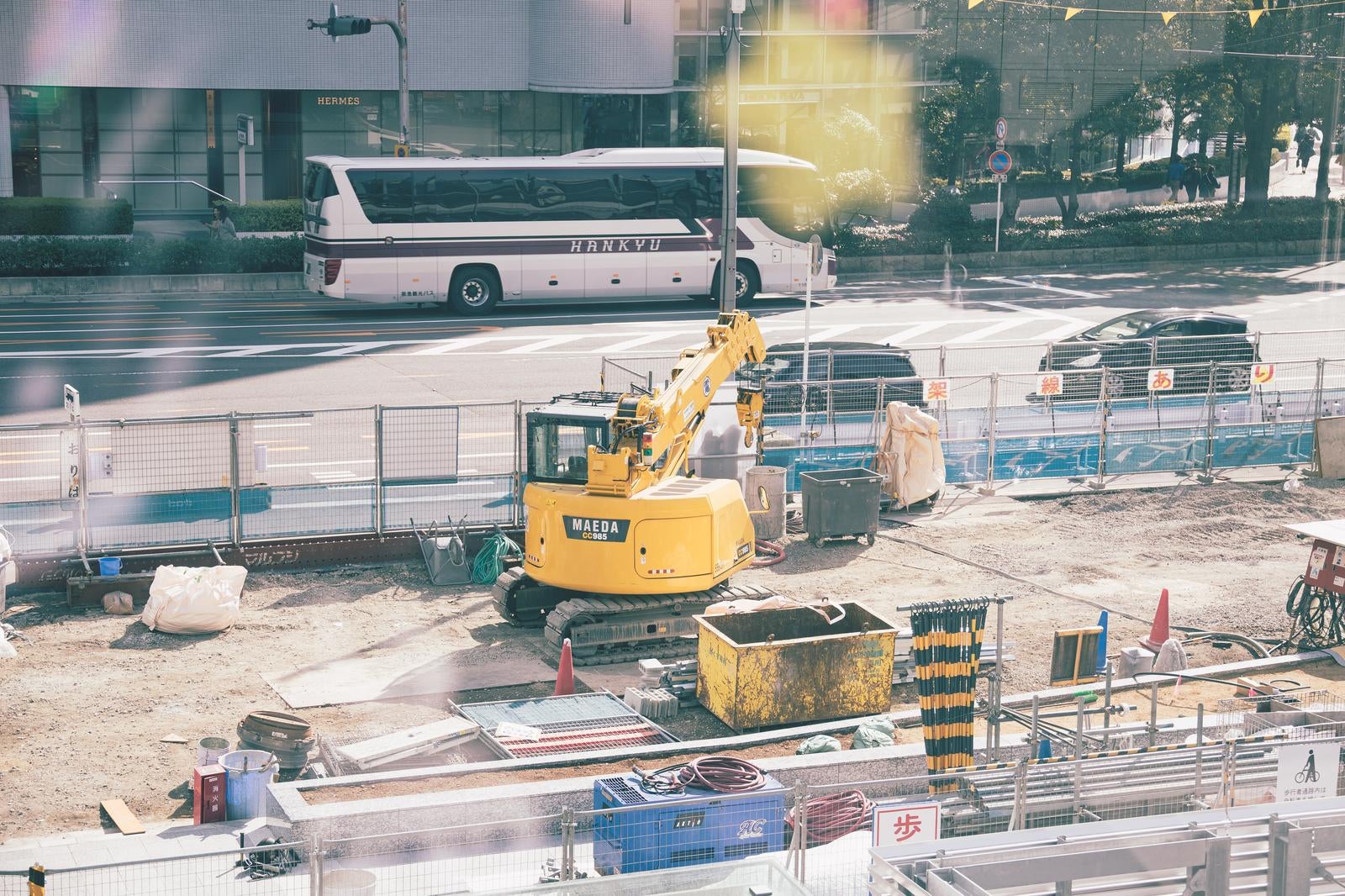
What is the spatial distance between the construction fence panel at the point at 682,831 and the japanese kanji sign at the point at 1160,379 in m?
15.8

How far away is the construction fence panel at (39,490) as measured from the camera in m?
19.2

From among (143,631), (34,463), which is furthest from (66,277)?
(143,631)

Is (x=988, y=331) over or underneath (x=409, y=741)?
over

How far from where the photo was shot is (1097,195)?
57.3 metres

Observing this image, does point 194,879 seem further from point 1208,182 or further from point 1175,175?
point 1208,182

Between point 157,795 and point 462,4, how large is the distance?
39.6 metres

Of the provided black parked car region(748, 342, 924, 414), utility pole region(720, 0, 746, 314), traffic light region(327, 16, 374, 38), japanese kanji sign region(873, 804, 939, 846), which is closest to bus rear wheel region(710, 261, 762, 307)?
traffic light region(327, 16, 374, 38)

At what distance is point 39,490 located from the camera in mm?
20453

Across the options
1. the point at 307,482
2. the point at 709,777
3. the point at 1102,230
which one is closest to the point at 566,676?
the point at 709,777

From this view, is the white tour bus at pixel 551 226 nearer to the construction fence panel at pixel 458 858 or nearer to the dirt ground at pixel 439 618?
the dirt ground at pixel 439 618

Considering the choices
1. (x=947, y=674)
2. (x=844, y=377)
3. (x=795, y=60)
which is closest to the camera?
(x=947, y=674)

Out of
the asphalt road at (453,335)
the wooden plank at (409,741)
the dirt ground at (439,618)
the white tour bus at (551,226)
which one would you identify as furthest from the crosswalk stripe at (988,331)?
the wooden plank at (409,741)

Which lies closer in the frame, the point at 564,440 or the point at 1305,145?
the point at 564,440

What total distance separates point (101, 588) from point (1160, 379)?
15919 mm
